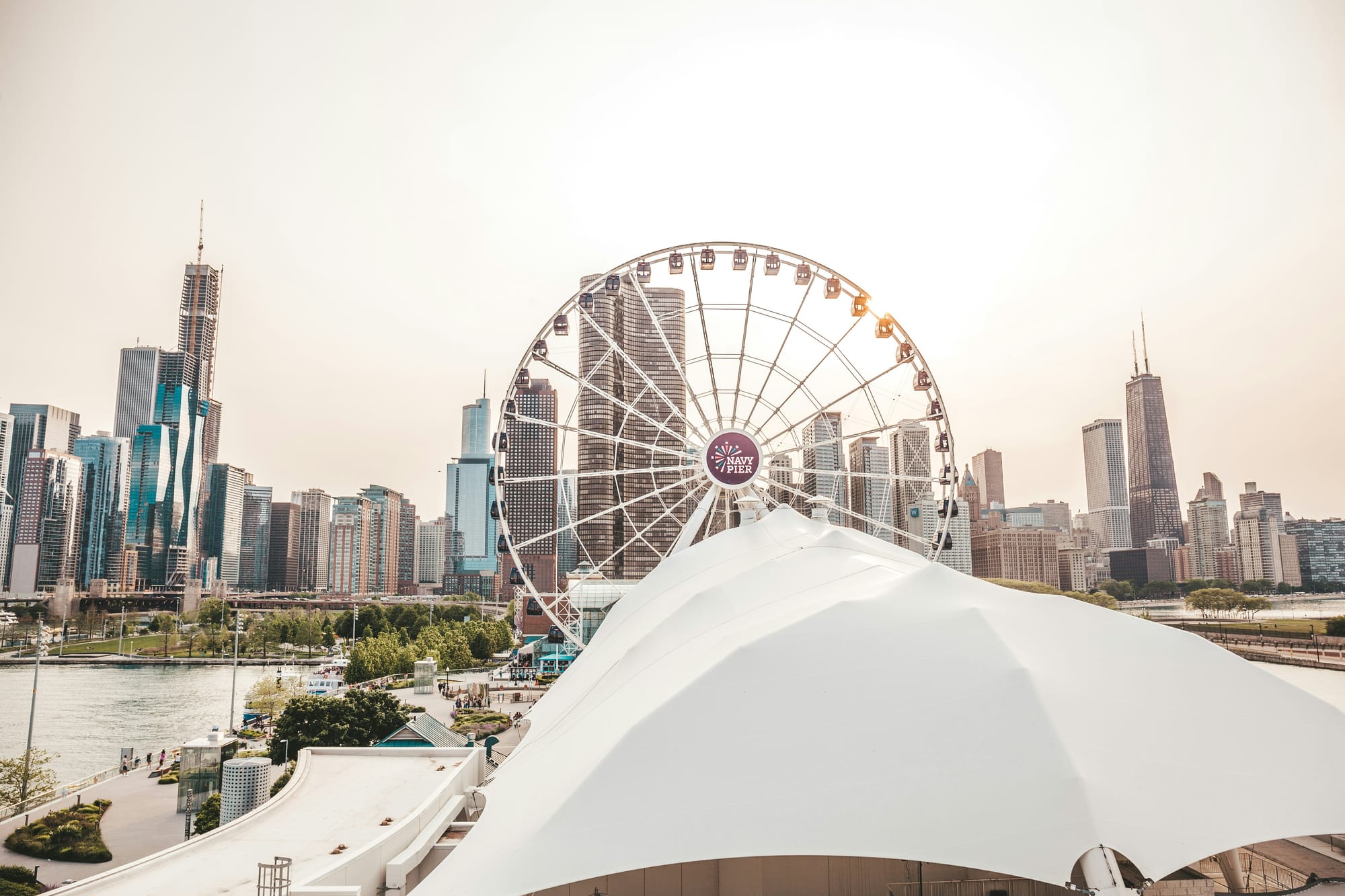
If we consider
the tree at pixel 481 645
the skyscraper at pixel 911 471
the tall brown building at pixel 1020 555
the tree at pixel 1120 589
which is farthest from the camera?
the tall brown building at pixel 1020 555

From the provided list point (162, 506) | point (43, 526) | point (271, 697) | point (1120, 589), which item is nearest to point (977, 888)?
point (271, 697)

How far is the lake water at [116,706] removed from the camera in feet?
156

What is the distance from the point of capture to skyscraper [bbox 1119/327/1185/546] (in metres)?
184

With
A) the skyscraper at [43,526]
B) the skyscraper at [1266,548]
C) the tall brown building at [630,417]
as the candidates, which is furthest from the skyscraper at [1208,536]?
the skyscraper at [43,526]

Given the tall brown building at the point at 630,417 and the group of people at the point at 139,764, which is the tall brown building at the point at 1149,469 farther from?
the group of people at the point at 139,764

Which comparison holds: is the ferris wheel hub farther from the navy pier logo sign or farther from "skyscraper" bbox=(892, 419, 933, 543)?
"skyscraper" bbox=(892, 419, 933, 543)

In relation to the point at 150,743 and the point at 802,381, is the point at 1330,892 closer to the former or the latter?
the point at 802,381

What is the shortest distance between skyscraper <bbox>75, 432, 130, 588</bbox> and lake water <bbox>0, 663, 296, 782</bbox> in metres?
103

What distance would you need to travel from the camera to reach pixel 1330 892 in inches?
379

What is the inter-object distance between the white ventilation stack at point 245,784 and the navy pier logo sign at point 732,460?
16.7m

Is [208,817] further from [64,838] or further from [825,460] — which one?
[825,460]

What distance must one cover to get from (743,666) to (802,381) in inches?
911

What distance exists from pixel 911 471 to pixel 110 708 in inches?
2785

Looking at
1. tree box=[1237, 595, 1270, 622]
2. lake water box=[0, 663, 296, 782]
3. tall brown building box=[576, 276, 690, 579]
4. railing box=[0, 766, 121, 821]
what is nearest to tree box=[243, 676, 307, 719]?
lake water box=[0, 663, 296, 782]
